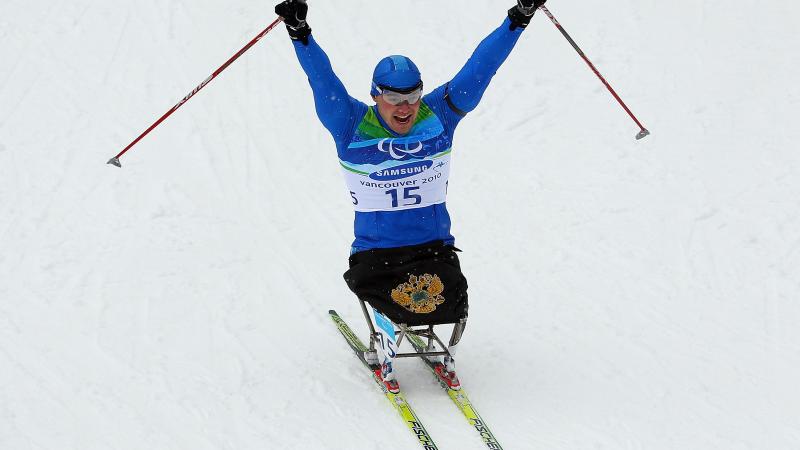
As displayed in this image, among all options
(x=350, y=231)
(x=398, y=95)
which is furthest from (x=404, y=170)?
(x=350, y=231)

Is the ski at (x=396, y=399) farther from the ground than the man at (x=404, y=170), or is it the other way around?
the man at (x=404, y=170)

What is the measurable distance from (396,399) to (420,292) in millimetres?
745

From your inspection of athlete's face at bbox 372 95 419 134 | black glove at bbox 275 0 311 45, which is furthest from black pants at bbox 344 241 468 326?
black glove at bbox 275 0 311 45

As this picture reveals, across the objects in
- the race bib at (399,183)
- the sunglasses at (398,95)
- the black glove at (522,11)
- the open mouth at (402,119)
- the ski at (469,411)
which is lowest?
the ski at (469,411)

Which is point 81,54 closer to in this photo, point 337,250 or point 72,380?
point 337,250

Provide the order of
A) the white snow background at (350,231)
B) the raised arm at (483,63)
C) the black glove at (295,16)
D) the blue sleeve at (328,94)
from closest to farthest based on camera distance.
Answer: the black glove at (295,16) < the blue sleeve at (328,94) < the raised arm at (483,63) < the white snow background at (350,231)

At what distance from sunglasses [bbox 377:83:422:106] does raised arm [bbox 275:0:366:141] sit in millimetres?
250

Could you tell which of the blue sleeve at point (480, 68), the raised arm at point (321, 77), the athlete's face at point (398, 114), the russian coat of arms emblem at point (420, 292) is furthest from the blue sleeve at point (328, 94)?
the russian coat of arms emblem at point (420, 292)

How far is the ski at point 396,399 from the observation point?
566 cm

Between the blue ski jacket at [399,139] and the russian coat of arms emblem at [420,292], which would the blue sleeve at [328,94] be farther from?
the russian coat of arms emblem at [420,292]

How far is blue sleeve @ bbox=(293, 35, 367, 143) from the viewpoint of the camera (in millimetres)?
5594

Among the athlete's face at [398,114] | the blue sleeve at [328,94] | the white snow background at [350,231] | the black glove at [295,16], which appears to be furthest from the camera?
the white snow background at [350,231]

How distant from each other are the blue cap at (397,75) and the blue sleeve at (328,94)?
24 cm

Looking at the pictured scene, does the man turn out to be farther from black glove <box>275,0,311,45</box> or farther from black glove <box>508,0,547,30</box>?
black glove <box>275,0,311,45</box>
